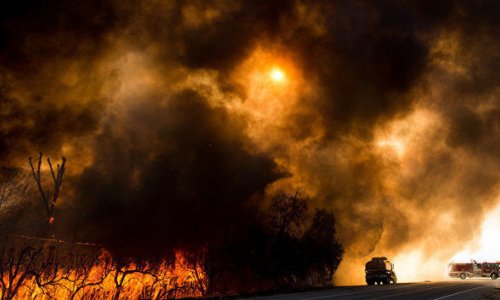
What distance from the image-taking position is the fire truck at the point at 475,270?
54.6 metres

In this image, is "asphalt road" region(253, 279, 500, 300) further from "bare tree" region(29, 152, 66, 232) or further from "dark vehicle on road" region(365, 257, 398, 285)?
"bare tree" region(29, 152, 66, 232)

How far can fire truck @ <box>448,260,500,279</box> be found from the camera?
2151 inches

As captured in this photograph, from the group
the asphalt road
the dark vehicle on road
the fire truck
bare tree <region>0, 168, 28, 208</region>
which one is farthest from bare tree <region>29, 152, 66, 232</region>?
the fire truck

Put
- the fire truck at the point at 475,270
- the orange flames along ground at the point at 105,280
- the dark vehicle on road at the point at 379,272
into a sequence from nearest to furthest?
the orange flames along ground at the point at 105,280 < the dark vehicle on road at the point at 379,272 < the fire truck at the point at 475,270

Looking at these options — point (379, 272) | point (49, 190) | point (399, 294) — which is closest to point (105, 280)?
point (399, 294)

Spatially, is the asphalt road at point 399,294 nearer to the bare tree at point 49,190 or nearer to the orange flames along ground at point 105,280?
the orange flames along ground at point 105,280

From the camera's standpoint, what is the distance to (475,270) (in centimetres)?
5631

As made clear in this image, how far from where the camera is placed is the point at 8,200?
41.7 meters

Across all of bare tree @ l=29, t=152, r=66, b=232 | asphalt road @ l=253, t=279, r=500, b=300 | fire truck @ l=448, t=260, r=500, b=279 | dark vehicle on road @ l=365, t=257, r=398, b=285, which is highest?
bare tree @ l=29, t=152, r=66, b=232

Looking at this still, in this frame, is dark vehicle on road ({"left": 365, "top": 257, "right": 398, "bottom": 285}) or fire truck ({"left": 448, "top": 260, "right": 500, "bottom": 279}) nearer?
dark vehicle on road ({"left": 365, "top": 257, "right": 398, "bottom": 285})

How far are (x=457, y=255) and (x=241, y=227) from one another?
206 ft

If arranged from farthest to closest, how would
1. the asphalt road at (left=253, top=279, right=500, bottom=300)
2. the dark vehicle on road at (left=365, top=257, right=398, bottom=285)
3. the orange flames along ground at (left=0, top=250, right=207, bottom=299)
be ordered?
the dark vehicle on road at (left=365, top=257, right=398, bottom=285) < the orange flames along ground at (left=0, top=250, right=207, bottom=299) < the asphalt road at (left=253, top=279, right=500, bottom=300)

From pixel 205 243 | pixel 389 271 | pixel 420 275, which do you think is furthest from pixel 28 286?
pixel 420 275

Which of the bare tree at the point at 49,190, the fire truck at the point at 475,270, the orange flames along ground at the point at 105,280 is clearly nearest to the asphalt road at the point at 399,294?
the orange flames along ground at the point at 105,280
